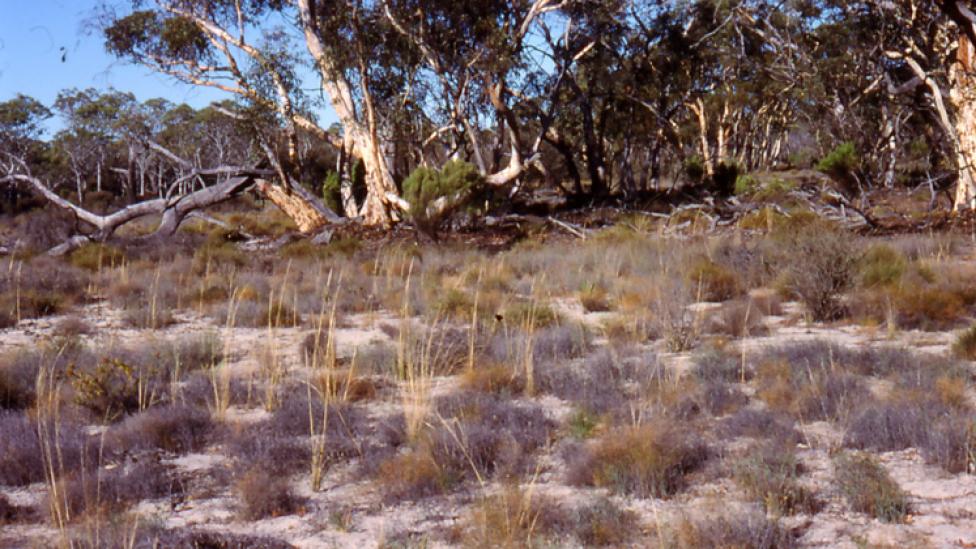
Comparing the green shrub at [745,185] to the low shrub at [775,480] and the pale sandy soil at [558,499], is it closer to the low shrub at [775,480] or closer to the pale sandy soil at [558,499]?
the pale sandy soil at [558,499]

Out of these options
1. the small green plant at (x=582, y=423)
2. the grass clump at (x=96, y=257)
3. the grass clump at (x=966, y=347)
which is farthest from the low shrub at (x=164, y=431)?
the grass clump at (x=96, y=257)

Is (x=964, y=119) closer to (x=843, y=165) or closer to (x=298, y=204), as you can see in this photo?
(x=843, y=165)

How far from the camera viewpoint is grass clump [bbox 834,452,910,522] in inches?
151

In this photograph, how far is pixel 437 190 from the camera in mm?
15859

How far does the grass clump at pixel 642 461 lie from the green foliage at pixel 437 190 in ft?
37.5

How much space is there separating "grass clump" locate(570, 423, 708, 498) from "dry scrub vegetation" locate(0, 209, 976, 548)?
1 centimetres

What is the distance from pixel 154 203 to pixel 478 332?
11.6 meters

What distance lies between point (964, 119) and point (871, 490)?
13.1 m

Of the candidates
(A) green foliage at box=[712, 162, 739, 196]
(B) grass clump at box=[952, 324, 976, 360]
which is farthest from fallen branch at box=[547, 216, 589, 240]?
(B) grass clump at box=[952, 324, 976, 360]

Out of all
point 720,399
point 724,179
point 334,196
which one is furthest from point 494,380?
point 724,179

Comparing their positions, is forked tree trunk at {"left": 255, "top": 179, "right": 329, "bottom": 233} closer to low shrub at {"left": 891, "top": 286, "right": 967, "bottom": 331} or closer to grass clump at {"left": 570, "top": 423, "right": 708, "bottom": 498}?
low shrub at {"left": 891, "top": 286, "right": 967, "bottom": 331}

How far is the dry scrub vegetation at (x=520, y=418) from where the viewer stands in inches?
154

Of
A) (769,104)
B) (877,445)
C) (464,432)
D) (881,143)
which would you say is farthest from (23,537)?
(769,104)

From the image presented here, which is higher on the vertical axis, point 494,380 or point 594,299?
point 594,299
